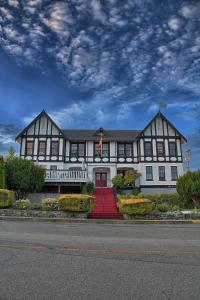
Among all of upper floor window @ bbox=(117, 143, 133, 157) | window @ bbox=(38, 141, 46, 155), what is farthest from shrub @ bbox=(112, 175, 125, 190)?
window @ bbox=(38, 141, 46, 155)

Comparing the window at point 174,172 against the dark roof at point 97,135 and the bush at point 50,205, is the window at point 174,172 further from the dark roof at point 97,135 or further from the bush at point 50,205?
the bush at point 50,205

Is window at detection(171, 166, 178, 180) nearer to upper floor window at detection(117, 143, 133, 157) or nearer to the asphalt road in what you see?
upper floor window at detection(117, 143, 133, 157)

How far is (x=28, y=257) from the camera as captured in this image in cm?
659

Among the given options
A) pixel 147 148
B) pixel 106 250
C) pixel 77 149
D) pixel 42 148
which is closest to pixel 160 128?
pixel 147 148

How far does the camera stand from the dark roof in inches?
1430

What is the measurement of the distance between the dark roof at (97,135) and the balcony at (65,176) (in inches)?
216

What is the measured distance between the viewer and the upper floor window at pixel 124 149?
36250 millimetres

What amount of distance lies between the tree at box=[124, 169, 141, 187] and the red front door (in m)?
3.50

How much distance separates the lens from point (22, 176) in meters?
27.0

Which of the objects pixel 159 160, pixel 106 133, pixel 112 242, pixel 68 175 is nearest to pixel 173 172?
pixel 159 160

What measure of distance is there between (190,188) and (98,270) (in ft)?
57.2

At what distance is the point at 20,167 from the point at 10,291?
23847mm

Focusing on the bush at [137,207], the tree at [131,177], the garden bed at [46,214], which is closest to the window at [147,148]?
the tree at [131,177]

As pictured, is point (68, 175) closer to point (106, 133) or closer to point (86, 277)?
point (106, 133)
